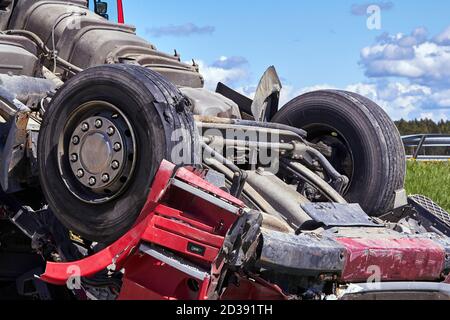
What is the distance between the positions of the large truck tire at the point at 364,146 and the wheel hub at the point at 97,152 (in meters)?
2.02

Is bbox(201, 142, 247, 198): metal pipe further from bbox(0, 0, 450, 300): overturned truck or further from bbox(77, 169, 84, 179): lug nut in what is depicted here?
bbox(77, 169, 84, 179): lug nut

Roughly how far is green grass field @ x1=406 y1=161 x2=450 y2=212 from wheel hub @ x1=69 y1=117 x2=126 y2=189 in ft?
22.7

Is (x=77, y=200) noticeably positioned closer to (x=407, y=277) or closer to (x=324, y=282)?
(x=324, y=282)

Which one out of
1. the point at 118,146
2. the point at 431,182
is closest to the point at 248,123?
the point at 118,146

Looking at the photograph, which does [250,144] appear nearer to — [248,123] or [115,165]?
[248,123]

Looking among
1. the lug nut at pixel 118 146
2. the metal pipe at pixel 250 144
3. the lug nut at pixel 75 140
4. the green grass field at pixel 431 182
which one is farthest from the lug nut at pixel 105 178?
the green grass field at pixel 431 182

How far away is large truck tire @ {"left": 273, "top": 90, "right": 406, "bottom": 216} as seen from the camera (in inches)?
213

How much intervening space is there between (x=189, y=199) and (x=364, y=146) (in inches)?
77.2

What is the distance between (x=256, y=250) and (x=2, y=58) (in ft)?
7.99

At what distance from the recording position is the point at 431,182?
37.5ft

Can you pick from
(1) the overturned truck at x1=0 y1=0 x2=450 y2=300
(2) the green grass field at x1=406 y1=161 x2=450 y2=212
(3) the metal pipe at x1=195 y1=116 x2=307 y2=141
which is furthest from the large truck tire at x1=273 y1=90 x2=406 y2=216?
(2) the green grass field at x1=406 y1=161 x2=450 y2=212
